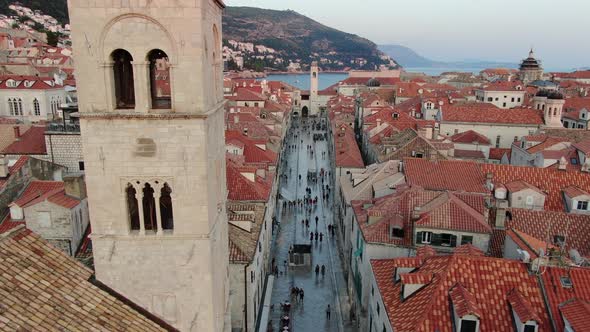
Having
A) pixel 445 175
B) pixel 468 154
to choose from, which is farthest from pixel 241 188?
pixel 468 154

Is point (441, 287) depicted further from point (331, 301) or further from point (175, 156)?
point (331, 301)

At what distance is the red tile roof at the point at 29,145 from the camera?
125 feet

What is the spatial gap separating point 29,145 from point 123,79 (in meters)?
28.8

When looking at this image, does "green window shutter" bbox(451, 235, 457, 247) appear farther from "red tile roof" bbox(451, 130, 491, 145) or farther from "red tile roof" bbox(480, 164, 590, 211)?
"red tile roof" bbox(451, 130, 491, 145)

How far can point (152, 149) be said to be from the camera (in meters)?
13.5

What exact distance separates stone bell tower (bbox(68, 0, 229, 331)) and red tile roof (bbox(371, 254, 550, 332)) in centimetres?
810

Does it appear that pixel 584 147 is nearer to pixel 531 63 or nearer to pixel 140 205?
pixel 140 205

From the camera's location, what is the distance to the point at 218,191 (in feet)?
52.9

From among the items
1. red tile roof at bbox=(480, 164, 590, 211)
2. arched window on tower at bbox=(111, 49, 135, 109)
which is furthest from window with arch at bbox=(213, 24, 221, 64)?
red tile roof at bbox=(480, 164, 590, 211)

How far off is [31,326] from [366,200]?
25.4m

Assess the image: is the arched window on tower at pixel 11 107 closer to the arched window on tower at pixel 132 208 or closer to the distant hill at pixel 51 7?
the arched window on tower at pixel 132 208

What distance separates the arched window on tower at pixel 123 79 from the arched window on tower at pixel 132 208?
8.35 ft

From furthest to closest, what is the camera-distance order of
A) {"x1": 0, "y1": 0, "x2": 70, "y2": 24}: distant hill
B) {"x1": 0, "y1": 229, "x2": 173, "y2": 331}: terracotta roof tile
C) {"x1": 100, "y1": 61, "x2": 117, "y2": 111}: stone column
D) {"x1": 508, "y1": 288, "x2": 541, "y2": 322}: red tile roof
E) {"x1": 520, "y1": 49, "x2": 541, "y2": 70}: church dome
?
1. {"x1": 0, "y1": 0, "x2": 70, "y2": 24}: distant hill
2. {"x1": 520, "y1": 49, "x2": 541, "y2": 70}: church dome
3. {"x1": 508, "y1": 288, "x2": 541, "y2": 322}: red tile roof
4. {"x1": 100, "y1": 61, "x2": 117, "y2": 111}: stone column
5. {"x1": 0, "y1": 229, "x2": 173, "y2": 331}: terracotta roof tile

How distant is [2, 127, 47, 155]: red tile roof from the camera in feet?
Answer: 125
